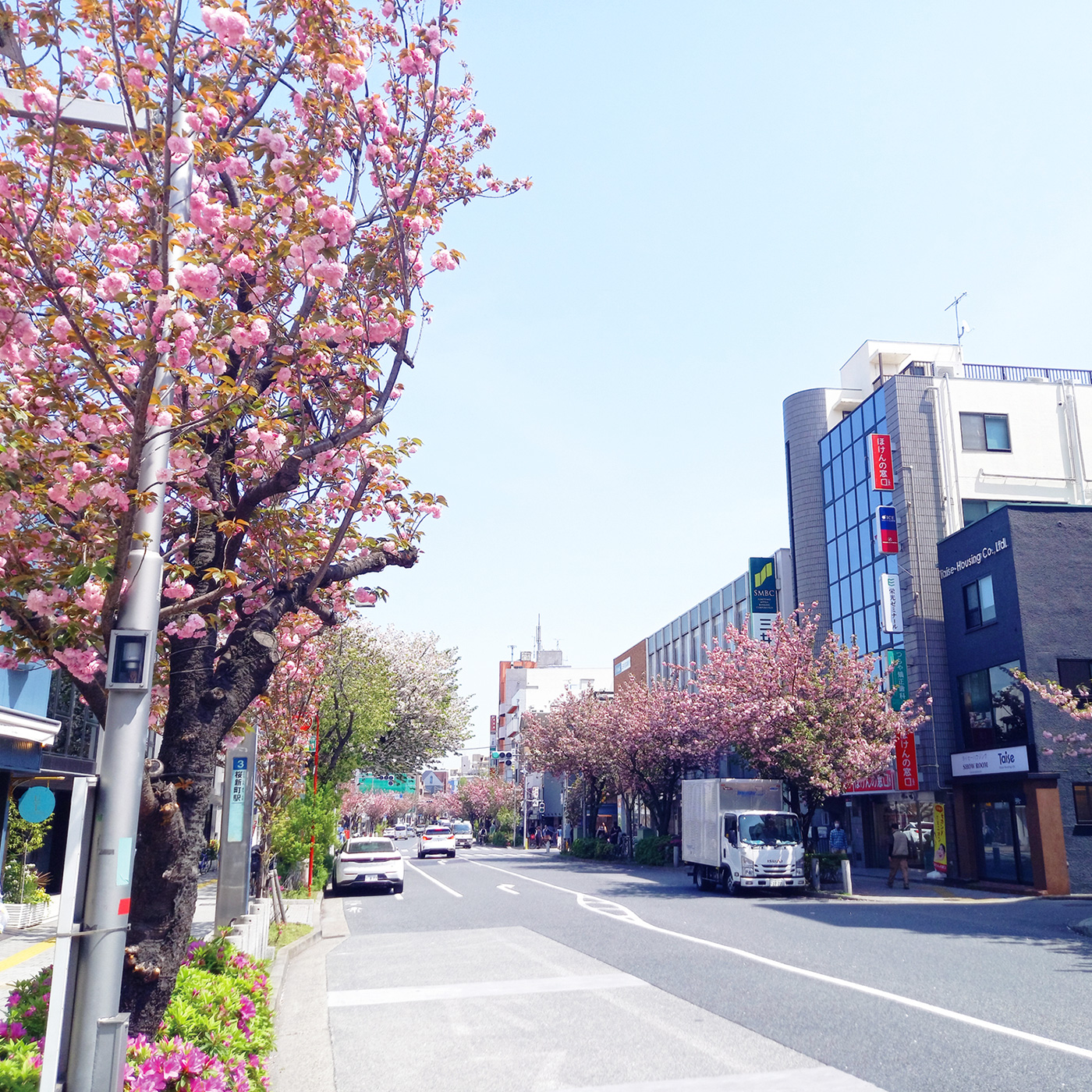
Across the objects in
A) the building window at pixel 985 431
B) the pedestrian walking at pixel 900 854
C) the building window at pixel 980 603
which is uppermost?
the building window at pixel 985 431

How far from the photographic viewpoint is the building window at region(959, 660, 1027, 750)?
2925cm

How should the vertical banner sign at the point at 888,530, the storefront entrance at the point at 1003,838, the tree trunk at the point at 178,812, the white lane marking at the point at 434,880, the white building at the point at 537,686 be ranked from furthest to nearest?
1. the white building at the point at 537,686
2. the vertical banner sign at the point at 888,530
3. the storefront entrance at the point at 1003,838
4. the white lane marking at the point at 434,880
5. the tree trunk at the point at 178,812

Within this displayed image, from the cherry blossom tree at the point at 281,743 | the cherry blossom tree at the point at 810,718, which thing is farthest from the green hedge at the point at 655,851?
the cherry blossom tree at the point at 281,743

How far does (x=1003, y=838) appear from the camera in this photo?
29.6m

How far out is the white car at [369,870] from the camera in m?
29.3

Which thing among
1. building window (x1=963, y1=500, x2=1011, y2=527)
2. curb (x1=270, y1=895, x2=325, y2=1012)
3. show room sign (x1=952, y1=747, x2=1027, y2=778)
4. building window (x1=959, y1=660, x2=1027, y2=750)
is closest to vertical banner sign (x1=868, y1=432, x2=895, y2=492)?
building window (x1=963, y1=500, x2=1011, y2=527)

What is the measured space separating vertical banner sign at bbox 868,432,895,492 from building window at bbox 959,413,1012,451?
9.12 ft

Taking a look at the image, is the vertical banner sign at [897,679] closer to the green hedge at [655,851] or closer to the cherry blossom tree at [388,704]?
the green hedge at [655,851]

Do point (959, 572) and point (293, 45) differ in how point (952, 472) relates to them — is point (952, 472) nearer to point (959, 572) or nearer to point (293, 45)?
point (959, 572)

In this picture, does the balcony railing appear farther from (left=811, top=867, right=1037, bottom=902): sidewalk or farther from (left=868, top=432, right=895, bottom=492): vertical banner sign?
(left=811, top=867, right=1037, bottom=902): sidewalk

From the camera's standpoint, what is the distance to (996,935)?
17203mm

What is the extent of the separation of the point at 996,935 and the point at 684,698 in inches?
927

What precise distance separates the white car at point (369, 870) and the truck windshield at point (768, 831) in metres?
9.98

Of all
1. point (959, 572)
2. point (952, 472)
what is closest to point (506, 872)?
point (959, 572)
